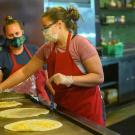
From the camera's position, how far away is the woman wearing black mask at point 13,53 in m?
2.97

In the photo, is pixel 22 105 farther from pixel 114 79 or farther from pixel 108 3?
pixel 108 3

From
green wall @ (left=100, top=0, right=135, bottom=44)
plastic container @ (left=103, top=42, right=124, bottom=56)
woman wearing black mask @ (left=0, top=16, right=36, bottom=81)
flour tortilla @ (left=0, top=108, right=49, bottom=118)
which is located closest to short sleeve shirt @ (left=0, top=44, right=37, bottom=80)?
woman wearing black mask @ (left=0, top=16, right=36, bottom=81)

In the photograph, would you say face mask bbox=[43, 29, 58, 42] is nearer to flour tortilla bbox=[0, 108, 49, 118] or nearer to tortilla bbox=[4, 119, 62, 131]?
flour tortilla bbox=[0, 108, 49, 118]

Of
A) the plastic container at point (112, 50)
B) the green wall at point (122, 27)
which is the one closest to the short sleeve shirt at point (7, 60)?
the plastic container at point (112, 50)

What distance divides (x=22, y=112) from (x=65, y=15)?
0.72 metres

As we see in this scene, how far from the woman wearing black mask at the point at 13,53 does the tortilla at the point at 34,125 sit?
1139 millimetres

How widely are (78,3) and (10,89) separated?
246 cm

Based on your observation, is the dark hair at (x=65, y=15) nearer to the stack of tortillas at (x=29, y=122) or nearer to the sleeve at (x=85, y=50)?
the sleeve at (x=85, y=50)

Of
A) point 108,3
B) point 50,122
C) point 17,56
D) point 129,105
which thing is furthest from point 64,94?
point 108,3

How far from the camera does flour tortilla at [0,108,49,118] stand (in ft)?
6.61

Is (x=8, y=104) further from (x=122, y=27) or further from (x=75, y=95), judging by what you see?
(x=122, y=27)

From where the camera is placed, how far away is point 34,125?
5.87 feet

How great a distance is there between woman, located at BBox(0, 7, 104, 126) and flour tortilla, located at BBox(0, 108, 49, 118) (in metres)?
0.21

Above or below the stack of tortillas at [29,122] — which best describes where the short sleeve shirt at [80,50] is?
above
